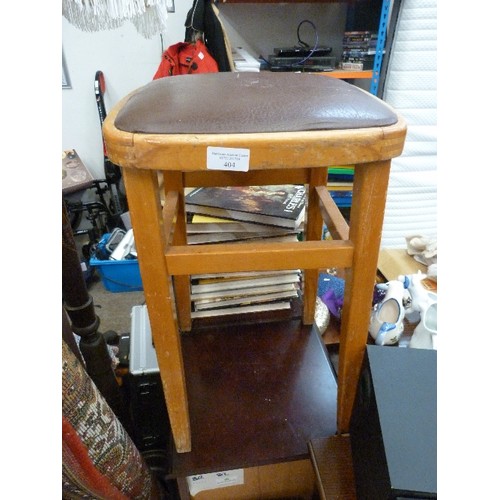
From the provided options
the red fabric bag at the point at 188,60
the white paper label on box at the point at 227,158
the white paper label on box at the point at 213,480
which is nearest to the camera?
the white paper label on box at the point at 227,158

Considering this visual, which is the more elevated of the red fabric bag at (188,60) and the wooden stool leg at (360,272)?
the red fabric bag at (188,60)

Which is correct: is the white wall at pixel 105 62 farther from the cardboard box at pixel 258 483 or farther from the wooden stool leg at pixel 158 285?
the cardboard box at pixel 258 483

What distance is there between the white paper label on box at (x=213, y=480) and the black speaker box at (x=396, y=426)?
248 mm

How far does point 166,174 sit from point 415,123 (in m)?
1.00

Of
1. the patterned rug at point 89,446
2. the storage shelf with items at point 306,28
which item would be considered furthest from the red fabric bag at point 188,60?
the patterned rug at point 89,446

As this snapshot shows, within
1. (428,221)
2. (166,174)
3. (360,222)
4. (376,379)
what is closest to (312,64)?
(428,221)

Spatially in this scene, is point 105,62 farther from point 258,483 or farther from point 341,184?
point 258,483

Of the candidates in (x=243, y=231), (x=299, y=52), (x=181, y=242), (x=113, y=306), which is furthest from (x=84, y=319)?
(x=299, y=52)

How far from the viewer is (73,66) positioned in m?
1.55

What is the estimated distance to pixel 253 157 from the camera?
0.39 m

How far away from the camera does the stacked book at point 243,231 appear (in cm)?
73

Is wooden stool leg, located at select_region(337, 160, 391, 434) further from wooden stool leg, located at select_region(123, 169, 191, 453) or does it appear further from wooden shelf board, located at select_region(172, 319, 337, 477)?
wooden stool leg, located at select_region(123, 169, 191, 453)

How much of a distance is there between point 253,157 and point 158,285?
211 millimetres

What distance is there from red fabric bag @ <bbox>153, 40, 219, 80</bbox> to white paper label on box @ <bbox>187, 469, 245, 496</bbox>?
1148 millimetres
